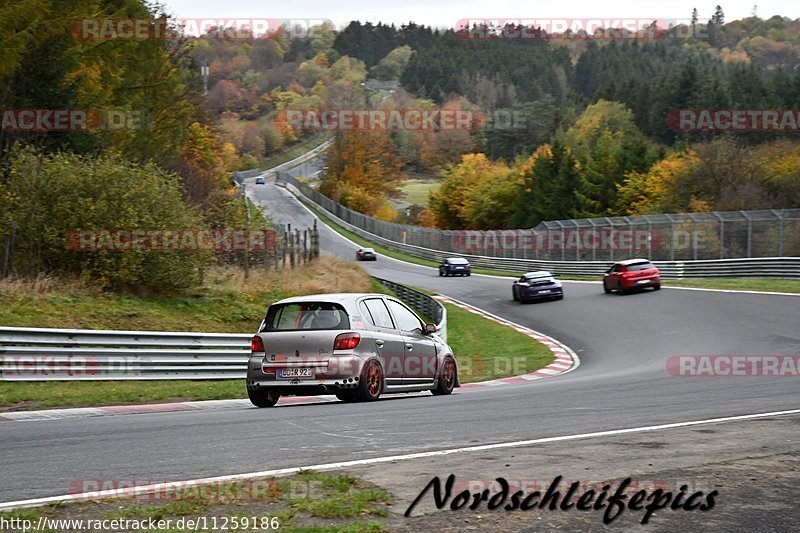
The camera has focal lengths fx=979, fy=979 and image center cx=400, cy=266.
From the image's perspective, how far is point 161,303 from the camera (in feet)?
75.7

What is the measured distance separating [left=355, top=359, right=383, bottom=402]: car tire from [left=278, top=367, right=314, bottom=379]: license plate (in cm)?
66

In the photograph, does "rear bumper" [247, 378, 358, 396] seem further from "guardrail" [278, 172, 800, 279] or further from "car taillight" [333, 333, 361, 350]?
"guardrail" [278, 172, 800, 279]

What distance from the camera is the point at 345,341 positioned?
41.4 ft

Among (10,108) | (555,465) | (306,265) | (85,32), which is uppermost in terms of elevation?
(85,32)

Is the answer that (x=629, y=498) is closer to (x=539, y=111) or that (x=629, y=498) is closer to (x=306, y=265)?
(x=306, y=265)

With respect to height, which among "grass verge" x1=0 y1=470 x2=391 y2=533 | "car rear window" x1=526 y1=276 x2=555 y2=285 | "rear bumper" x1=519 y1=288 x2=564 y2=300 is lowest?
"rear bumper" x1=519 y1=288 x2=564 y2=300

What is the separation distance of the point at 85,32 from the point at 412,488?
25.5 meters

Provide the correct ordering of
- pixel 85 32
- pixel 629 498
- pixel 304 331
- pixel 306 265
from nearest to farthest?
pixel 629 498
pixel 304 331
pixel 85 32
pixel 306 265

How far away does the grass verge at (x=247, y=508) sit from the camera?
5.46m

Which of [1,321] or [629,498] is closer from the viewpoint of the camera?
[629,498]

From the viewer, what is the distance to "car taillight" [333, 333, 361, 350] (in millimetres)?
12617

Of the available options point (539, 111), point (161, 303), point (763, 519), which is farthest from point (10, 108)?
point (539, 111)

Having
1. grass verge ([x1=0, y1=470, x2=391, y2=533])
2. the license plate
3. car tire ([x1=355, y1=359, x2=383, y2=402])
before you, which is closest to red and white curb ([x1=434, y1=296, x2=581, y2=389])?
car tire ([x1=355, y1=359, x2=383, y2=402])

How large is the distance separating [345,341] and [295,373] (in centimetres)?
78
